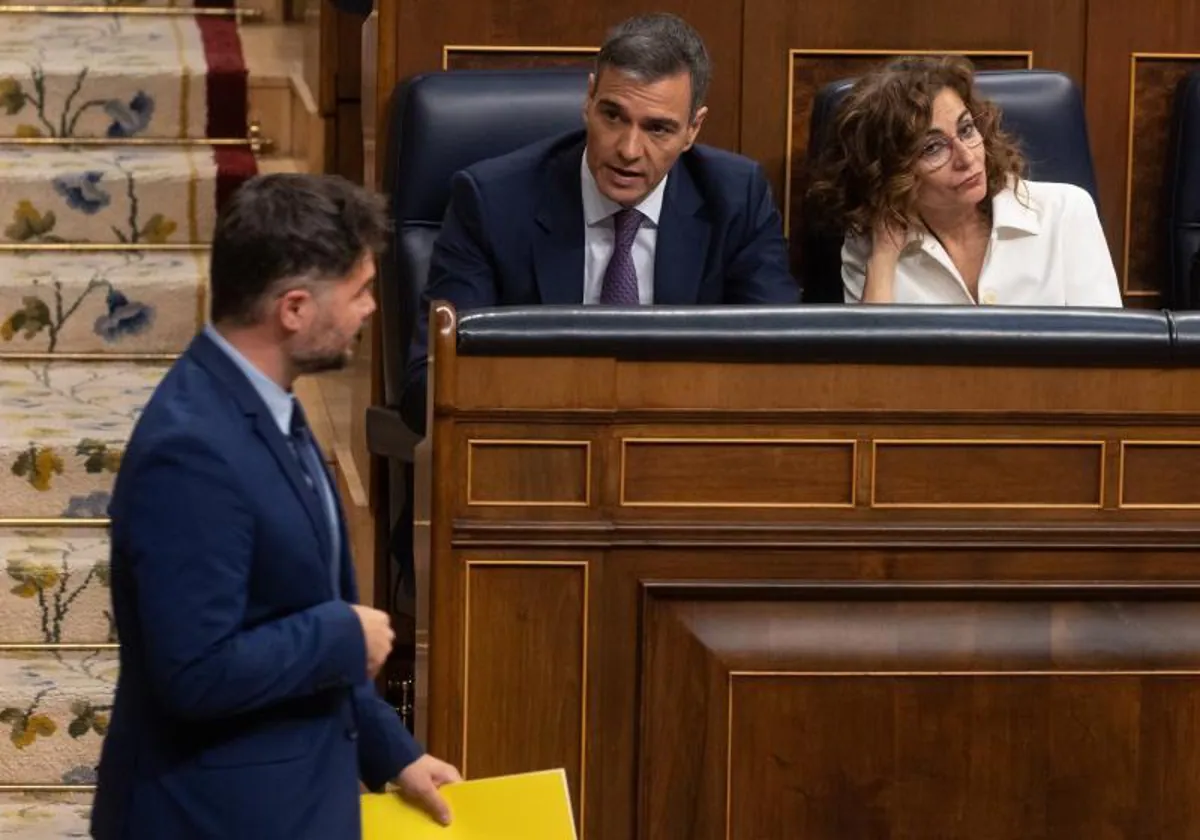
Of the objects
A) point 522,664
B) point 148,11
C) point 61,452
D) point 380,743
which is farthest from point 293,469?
point 148,11

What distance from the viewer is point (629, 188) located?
117 inches

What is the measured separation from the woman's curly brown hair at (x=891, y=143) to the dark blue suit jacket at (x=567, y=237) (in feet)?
0.50

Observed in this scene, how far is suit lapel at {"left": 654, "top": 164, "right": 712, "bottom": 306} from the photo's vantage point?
9.86 ft

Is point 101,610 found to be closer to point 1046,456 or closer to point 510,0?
point 510,0

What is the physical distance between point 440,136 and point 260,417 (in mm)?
1415

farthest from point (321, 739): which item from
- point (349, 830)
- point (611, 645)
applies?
point (611, 645)

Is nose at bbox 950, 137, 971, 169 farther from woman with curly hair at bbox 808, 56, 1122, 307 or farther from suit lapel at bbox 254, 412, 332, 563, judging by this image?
suit lapel at bbox 254, 412, 332, 563

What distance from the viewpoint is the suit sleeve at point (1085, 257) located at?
3.23 metres

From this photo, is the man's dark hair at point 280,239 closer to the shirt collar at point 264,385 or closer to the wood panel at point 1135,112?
the shirt collar at point 264,385

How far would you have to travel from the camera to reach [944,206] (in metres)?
3.22

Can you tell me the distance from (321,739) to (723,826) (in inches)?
24.5

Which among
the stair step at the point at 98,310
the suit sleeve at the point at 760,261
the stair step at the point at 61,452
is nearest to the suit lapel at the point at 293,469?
the suit sleeve at the point at 760,261

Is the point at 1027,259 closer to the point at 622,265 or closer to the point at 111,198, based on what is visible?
the point at 622,265

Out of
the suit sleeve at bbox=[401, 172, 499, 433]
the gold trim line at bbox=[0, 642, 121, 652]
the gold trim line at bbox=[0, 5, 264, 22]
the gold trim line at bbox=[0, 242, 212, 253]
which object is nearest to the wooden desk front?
the suit sleeve at bbox=[401, 172, 499, 433]
